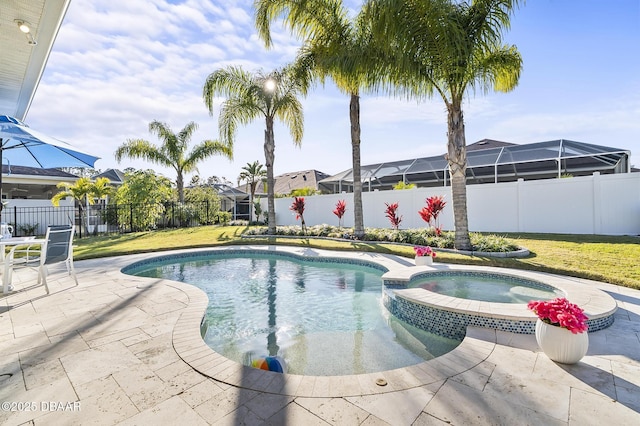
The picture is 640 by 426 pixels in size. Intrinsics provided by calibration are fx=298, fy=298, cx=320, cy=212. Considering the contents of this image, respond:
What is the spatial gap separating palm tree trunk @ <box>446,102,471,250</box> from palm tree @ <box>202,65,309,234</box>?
7.49m

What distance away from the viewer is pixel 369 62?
980cm

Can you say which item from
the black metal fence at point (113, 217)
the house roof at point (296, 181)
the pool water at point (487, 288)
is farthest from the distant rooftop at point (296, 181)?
the pool water at point (487, 288)

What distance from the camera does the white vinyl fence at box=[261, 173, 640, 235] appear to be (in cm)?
1087

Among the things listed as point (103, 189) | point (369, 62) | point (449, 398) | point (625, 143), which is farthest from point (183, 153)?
point (625, 143)

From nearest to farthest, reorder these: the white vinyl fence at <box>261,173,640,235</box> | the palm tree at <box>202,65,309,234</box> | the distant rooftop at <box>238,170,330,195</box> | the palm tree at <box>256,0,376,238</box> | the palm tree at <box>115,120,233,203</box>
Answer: the palm tree at <box>256,0,376,238</box>, the white vinyl fence at <box>261,173,640,235</box>, the palm tree at <box>202,65,309,234</box>, the palm tree at <box>115,120,233,203</box>, the distant rooftop at <box>238,170,330,195</box>

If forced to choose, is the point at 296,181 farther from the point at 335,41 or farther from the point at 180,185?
the point at 335,41

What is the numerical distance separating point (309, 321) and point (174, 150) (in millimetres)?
19429

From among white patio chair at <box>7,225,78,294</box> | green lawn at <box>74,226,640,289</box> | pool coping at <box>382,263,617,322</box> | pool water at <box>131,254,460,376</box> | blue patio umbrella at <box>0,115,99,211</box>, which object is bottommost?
pool water at <box>131,254,460,376</box>

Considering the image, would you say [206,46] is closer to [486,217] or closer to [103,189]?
[103,189]

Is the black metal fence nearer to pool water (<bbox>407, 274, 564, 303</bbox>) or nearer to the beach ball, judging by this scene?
pool water (<bbox>407, 274, 564, 303</bbox>)

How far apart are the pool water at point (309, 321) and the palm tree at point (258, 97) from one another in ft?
24.6

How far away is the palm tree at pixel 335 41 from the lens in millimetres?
10125

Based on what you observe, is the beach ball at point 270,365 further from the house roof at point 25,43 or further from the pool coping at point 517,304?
the house roof at point 25,43

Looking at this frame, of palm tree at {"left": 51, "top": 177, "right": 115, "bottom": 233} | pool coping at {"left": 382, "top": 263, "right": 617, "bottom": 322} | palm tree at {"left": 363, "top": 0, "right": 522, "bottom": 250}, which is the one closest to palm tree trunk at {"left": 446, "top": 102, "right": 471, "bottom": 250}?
palm tree at {"left": 363, "top": 0, "right": 522, "bottom": 250}
